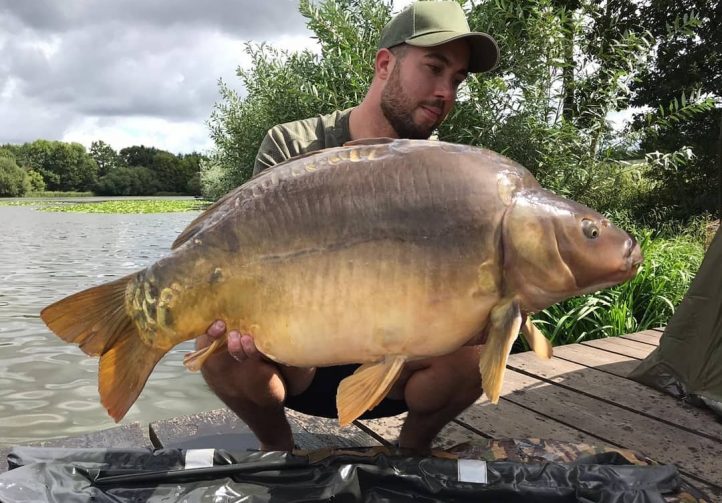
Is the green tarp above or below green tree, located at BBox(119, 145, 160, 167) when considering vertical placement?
below

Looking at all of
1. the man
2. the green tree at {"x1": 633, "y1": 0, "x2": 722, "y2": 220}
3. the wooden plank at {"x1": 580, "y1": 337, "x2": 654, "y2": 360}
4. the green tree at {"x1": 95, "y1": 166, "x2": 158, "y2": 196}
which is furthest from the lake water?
the green tree at {"x1": 95, "y1": 166, "x2": 158, "y2": 196}

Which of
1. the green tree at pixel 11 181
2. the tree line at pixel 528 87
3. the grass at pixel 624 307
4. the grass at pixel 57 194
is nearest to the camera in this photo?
the grass at pixel 624 307

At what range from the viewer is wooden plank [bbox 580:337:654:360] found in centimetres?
259

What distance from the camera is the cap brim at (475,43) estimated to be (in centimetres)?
156

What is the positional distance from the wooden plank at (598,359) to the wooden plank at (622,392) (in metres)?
0.05

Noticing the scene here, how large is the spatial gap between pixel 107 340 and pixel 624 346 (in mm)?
2294

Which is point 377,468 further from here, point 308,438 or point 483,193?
point 483,193

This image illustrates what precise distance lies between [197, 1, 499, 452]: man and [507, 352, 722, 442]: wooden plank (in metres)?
0.78

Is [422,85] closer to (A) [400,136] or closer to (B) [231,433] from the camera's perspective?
→ (A) [400,136]

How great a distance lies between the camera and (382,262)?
1016 millimetres

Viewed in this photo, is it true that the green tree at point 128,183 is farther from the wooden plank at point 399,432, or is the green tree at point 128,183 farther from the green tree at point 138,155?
the wooden plank at point 399,432

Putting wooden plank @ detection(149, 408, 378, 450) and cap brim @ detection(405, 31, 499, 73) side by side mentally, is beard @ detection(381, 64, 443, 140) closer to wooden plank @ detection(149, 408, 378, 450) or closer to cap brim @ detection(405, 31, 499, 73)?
cap brim @ detection(405, 31, 499, 73)

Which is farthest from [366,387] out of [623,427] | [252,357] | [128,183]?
[128,183]

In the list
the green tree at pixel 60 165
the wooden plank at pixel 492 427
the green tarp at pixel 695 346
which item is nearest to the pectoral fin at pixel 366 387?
the wooden plank at pixel 492 427
